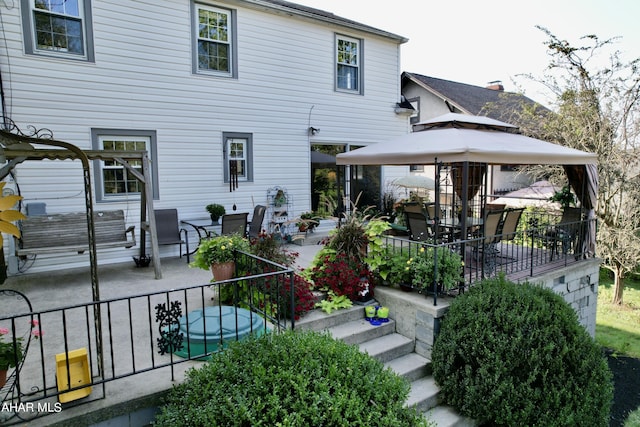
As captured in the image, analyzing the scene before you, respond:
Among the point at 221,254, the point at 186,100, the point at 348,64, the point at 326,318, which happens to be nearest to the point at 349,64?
the point at 348,64

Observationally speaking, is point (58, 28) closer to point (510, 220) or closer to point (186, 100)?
point (186, 100)

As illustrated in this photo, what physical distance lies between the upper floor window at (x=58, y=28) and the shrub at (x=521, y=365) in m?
7.29

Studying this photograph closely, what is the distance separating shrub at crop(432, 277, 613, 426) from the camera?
3.72 m

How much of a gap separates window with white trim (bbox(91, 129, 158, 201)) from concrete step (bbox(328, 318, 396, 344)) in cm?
465

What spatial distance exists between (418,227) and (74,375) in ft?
17.0

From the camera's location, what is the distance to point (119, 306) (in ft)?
15.8

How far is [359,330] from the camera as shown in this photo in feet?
15.1

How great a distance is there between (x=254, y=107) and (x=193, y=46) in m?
1.67

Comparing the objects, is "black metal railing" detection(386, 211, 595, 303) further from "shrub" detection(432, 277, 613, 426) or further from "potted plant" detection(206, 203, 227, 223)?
"potted plant" detection(206, 203, 227, 223)

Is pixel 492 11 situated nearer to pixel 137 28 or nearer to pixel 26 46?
pixel 137 28

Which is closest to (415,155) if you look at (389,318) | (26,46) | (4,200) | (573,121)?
(389,318)

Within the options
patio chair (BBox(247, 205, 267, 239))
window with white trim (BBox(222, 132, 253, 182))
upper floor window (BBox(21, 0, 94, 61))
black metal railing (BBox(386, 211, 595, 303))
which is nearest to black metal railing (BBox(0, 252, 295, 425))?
black metal railing (BBox(386, 211, 595, 303))

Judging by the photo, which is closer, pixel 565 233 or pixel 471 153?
pixel 471 153

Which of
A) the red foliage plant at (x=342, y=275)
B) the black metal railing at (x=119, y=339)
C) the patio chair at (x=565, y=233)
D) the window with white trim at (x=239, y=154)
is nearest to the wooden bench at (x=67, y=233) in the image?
the black metal railing at (x=119, y=339)
